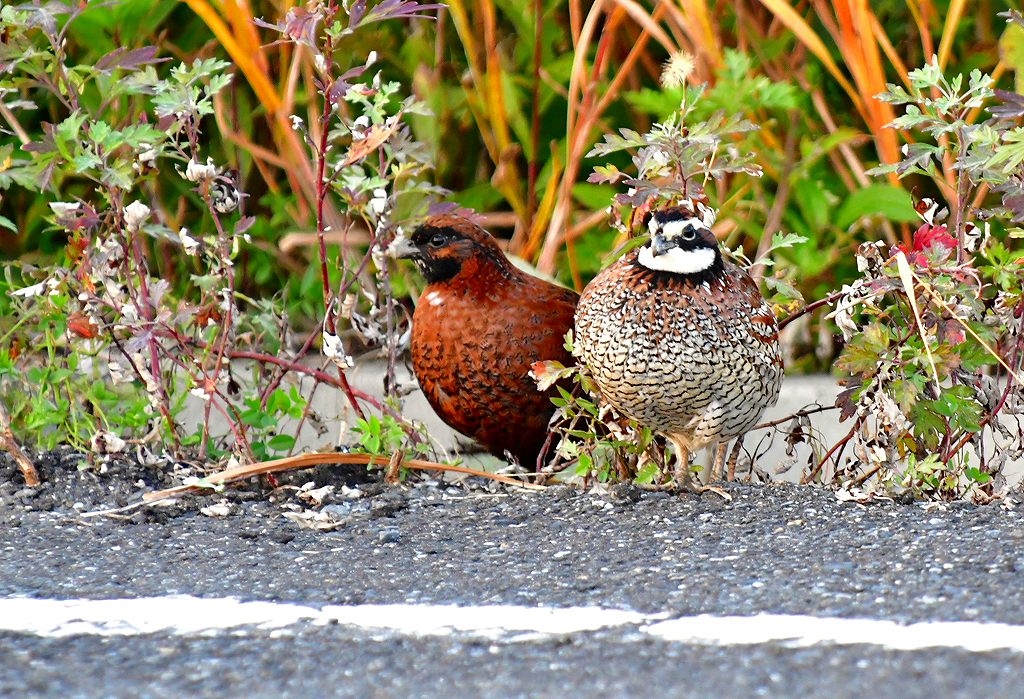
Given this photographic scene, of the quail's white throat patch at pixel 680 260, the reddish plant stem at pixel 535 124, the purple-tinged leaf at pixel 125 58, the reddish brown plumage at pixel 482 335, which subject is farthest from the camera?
the reddish plant stem at pixel 535 124

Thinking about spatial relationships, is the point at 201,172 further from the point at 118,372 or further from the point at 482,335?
the point at 482,335

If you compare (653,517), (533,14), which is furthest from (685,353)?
(533,14)

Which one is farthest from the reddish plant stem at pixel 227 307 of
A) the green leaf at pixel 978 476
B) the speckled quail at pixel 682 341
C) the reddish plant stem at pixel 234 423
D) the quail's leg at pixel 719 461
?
the green leaf at pixel 978 476

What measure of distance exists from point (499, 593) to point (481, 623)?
0.19m

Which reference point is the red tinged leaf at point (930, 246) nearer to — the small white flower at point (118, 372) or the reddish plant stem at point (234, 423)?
the reddish plant stem at point (234, 423)

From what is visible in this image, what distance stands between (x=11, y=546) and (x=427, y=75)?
2203mm

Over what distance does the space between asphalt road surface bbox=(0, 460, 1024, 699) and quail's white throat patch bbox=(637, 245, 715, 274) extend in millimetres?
496

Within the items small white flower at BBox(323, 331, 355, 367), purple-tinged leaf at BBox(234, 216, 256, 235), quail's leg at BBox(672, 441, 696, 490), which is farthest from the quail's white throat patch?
purple-tinged leaf at BBox(234, 216, 256, 235)

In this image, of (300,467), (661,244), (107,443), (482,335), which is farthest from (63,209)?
(661,244)

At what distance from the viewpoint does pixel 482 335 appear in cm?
363

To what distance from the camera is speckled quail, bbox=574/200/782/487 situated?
309 centimetres

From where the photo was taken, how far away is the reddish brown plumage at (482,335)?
143 inches

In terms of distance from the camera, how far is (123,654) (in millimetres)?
2266

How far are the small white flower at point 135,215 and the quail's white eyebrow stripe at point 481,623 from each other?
1075 millimetres
